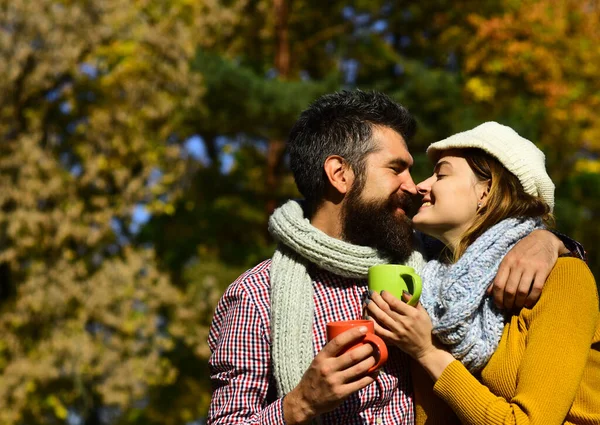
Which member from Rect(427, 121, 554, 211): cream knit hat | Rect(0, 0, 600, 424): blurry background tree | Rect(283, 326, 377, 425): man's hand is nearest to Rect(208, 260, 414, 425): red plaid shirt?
Rect(283, 326, 377, 425): man's hand

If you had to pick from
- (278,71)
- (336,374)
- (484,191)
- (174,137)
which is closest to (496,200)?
(484,191)

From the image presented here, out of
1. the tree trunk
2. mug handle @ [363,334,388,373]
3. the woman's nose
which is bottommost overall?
mug handle @ [363,334,388,373]

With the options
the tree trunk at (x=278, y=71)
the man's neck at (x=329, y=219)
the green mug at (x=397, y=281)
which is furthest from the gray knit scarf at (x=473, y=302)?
the tree trunk at (x=278, y=71)

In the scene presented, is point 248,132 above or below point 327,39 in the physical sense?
below

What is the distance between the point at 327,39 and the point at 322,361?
1187 centimetres

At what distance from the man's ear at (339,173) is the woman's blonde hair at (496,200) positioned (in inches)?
21.3

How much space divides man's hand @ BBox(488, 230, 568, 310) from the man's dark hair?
74 centimetres

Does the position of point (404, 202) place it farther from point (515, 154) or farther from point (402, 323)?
point (402, 323)

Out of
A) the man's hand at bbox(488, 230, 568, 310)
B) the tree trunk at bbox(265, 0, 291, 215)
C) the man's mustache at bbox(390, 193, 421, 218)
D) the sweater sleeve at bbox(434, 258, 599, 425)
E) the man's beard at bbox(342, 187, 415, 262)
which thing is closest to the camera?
the sweater sleeve at bbox(434, 258, 599, 425)

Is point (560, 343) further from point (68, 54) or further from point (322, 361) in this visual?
point (68, 54)

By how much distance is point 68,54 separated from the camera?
12.4 metres

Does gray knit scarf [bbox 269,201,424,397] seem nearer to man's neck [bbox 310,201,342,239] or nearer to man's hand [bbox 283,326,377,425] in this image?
man's neck [bbox 310,201,342,239]

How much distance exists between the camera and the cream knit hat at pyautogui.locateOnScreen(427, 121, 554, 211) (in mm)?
2588

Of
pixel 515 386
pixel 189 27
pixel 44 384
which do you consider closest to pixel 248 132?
pixel 189 27
